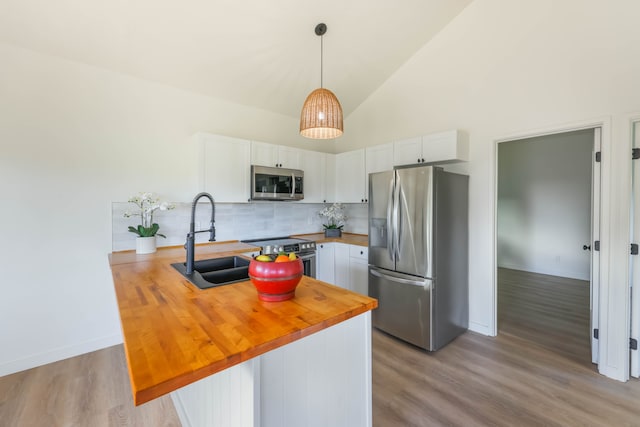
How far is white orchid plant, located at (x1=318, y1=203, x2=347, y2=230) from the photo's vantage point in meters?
4.16

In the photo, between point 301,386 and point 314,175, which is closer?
point 301,386

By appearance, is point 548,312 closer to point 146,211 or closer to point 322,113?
point 322,113

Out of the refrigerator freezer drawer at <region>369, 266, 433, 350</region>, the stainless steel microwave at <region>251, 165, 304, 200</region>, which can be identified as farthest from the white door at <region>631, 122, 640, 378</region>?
the stainless steel microwave at <region>251, 165, 304, 200</region>

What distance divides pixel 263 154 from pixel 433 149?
1993mm

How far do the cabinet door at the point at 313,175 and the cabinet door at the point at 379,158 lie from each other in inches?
25.5

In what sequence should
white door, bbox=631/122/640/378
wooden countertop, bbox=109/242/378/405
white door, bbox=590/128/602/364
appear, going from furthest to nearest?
white door, bbox=590/128/602/364
white door, bbox=631/122/640/378
wooden countertop, bbox=109/242/378/405

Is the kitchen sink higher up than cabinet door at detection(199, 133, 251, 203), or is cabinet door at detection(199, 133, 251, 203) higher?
cabinet door at detection(199, 133, 251, 203)

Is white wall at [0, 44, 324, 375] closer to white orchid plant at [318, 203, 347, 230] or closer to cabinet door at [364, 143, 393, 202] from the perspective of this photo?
white orchid plant at [318, 203, 347, 230]

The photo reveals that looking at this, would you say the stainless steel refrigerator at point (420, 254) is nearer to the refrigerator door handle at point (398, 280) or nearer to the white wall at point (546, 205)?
the refrigerator door handle at point (398, 280)

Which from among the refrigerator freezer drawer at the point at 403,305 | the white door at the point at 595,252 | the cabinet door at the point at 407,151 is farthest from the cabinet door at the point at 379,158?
the white door at the point at 595,252

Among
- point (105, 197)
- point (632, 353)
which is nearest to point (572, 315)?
point (632, 353)

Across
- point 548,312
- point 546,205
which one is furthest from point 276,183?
point 546,205

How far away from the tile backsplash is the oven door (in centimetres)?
72

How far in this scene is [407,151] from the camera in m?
3.29
